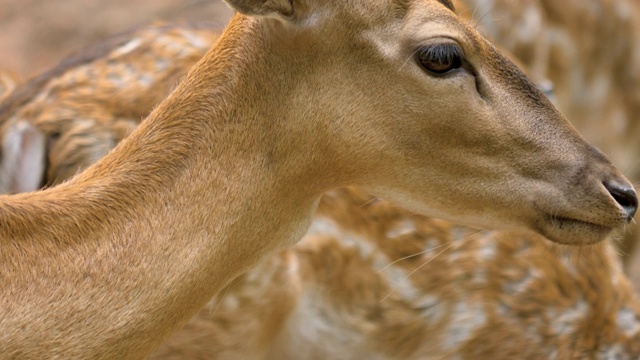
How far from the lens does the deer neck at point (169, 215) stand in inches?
111

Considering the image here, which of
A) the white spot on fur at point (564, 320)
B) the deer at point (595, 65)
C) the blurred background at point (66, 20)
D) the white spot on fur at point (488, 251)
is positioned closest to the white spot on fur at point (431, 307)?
the white spot on fur at point (488, 251)

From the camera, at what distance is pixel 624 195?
335 cm

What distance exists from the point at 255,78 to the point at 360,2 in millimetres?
343

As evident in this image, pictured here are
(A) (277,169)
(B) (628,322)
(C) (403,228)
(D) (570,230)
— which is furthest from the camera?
(B) (628,322)

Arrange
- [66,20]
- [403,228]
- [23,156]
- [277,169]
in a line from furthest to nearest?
[66,20] → [403,228] → [23,156] → [277,169]

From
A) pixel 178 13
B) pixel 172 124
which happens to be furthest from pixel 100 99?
pixel 178 13

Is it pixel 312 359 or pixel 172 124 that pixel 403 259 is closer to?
pixel 312 359

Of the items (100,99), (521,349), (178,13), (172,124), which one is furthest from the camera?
(178,13)

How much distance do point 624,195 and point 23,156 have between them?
1.80 meters

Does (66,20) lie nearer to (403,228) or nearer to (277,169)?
(403,228)

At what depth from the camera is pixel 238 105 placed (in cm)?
307

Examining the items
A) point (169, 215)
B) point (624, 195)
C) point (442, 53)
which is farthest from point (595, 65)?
point (169, 215)

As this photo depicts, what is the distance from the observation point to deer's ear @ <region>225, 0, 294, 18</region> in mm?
2967

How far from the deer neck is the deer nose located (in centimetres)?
83
